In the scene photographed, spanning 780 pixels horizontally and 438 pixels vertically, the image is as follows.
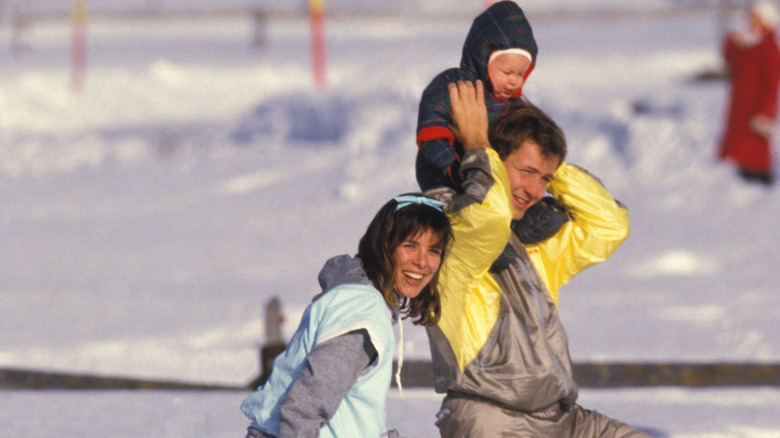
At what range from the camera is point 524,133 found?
11.2ft

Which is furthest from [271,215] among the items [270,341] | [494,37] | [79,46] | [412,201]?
[79,46]

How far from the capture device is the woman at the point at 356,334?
270 centimetres

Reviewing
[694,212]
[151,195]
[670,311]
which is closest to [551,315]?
[670,311]

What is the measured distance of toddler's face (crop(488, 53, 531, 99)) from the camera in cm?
347

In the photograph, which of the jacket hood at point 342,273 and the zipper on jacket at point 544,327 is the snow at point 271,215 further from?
the jacket hood at point 342,273

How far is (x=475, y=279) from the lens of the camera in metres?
3.40

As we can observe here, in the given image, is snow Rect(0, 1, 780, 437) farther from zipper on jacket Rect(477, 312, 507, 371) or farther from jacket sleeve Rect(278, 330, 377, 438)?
jacket sleeve Rect(278, 330, 377, 438)

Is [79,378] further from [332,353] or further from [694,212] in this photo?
[694,212]

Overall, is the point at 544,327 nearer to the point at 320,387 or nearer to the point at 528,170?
the point at 528,170

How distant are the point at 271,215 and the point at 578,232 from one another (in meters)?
8.93

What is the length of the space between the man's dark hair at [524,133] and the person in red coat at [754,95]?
9.40 m

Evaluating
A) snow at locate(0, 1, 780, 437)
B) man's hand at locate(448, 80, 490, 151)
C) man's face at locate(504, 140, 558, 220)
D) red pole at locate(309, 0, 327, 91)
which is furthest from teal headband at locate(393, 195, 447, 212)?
red pole at locate(309, 0, 327, 91)

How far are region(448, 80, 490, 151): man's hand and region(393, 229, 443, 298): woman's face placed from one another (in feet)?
1.21

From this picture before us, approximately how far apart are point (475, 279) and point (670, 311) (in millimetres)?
5510
